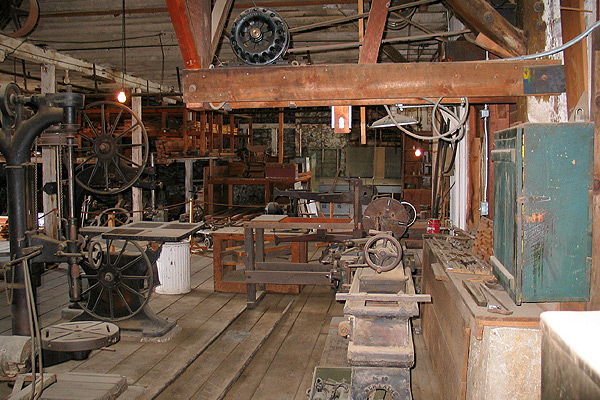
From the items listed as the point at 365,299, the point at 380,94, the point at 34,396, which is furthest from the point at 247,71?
the point at 34,396

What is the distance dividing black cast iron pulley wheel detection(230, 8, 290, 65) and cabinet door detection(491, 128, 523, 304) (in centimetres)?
153

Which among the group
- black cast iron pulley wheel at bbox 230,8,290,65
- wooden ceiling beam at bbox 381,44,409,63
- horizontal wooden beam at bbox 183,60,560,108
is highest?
wooden ceiling beam at bbox 381,44,409,63

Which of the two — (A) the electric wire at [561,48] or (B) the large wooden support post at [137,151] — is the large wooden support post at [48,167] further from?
(A) the electric wire at [561,48]

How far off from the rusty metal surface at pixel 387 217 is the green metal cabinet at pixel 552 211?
11.5 ft

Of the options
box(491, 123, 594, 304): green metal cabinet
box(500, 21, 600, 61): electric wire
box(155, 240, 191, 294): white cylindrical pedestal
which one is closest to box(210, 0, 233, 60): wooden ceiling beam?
box(500, 21, 600, 61): electric wire

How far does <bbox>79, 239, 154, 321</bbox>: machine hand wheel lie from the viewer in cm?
479

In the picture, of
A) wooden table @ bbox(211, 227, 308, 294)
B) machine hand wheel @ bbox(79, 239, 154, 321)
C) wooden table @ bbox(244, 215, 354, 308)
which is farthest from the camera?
wooden table @ bbox(211, 227, 308, 294)

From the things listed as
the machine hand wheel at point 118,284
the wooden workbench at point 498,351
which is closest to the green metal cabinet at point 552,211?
the wooden workbench at point 498,351

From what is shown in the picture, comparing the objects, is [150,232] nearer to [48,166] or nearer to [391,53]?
[391,53]

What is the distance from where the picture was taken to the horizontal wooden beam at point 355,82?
114 inches

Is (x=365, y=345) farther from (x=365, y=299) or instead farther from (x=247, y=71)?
(x=247, y=71)

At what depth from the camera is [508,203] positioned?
8.06ft

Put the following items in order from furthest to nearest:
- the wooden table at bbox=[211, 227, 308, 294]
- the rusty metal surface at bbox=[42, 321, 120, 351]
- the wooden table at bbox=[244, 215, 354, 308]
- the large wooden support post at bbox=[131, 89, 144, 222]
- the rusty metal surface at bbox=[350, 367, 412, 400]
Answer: the large wooden support post at bbox=[131, 89, 144, 222] < the wooden table at bbox=[211, 227, 308, 294] < the wooden table at bbox=[244, 215, 354, 308] < the rusty metal surface at bbox=[42, 321, 120, 351] < the rusty metal surface at bbox=[350, 367, 412, 400]

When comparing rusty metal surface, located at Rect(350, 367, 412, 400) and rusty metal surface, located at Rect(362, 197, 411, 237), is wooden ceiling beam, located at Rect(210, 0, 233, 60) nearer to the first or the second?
rusty metal surface, located at Rect(350, 367, 412, 400)
